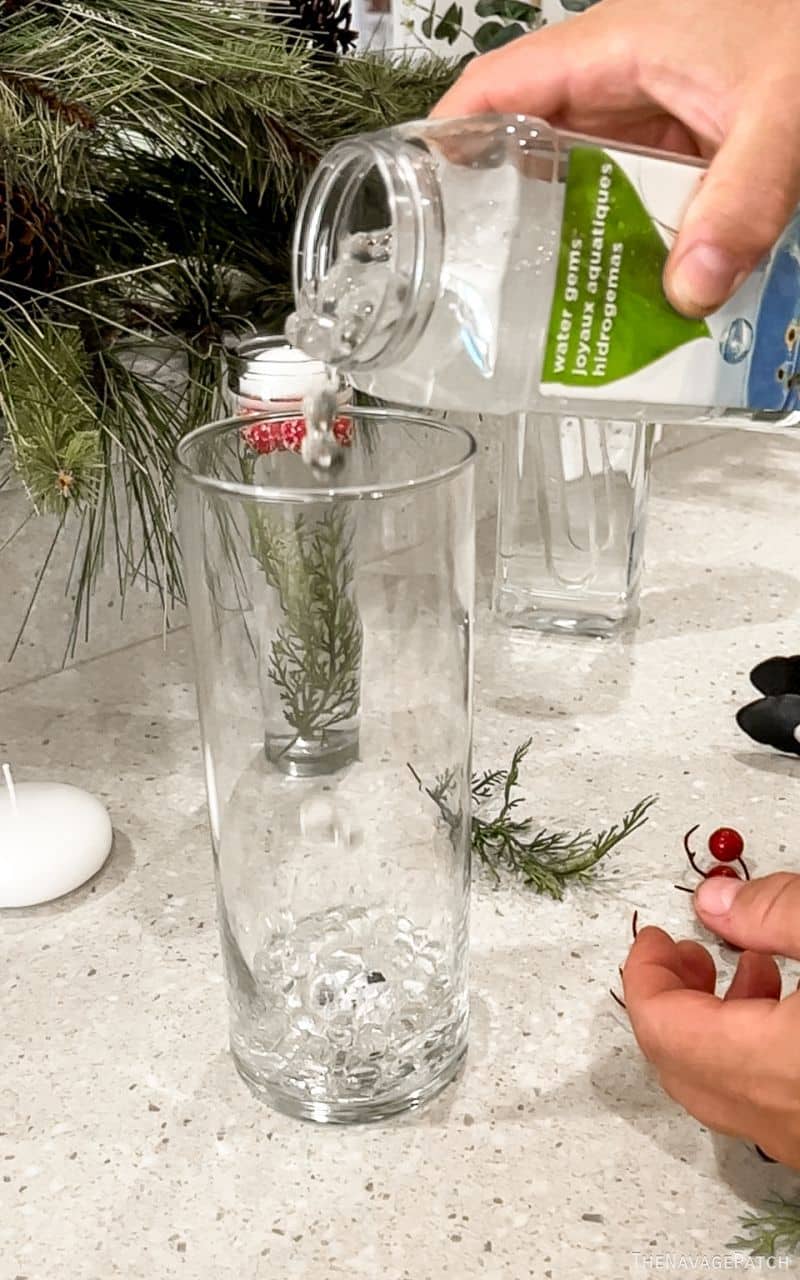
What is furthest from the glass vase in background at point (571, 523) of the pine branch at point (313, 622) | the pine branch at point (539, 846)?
the pine branch at point (313, 622)

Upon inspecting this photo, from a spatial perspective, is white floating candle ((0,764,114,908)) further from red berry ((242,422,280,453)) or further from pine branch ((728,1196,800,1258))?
pine branch ((728,1196,800,1258))

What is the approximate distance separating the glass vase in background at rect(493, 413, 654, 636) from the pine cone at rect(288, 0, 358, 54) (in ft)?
0.86

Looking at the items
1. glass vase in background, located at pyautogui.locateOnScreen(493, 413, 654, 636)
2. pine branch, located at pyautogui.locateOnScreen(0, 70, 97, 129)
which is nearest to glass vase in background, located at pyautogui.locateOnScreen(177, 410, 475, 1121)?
pine branch, located at pyautogui.locateOnScreen(0, 70, 97, 129)

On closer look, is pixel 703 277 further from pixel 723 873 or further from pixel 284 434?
pixel 723 873

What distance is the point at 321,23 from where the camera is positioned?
81 cm

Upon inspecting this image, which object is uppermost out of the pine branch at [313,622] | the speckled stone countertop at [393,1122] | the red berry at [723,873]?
the pine branch at [313,622]

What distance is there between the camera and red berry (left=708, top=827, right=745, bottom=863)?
23.9 inches

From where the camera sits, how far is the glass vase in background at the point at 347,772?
46 cm

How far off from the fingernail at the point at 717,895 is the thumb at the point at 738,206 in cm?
25

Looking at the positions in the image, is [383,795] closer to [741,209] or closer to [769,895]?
[769,895]

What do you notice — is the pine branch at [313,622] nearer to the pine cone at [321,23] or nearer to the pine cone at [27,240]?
the pine cone at [27,240]

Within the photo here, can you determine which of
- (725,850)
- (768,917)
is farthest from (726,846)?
(768,917)

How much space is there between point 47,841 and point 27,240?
27cm

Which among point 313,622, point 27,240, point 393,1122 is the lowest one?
point 393,1122
